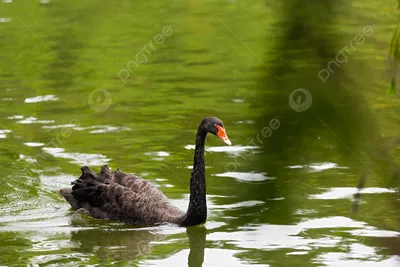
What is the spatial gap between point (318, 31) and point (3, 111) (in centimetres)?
1093

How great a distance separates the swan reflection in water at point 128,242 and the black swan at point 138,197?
0.16 m

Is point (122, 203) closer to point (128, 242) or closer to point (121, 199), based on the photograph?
point (121, 199)

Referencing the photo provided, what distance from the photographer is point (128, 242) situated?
6762 mm

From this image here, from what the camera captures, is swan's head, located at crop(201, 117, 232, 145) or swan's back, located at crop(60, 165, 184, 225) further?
swan's back, located at crop(60, 165, 184, 225)

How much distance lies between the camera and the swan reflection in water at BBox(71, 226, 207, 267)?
20.7 feet

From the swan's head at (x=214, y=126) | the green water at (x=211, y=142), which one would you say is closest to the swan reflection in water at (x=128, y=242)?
the green water at (x=211, y=142)

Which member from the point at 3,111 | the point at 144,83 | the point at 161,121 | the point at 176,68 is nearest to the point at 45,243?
the point at 161,121
